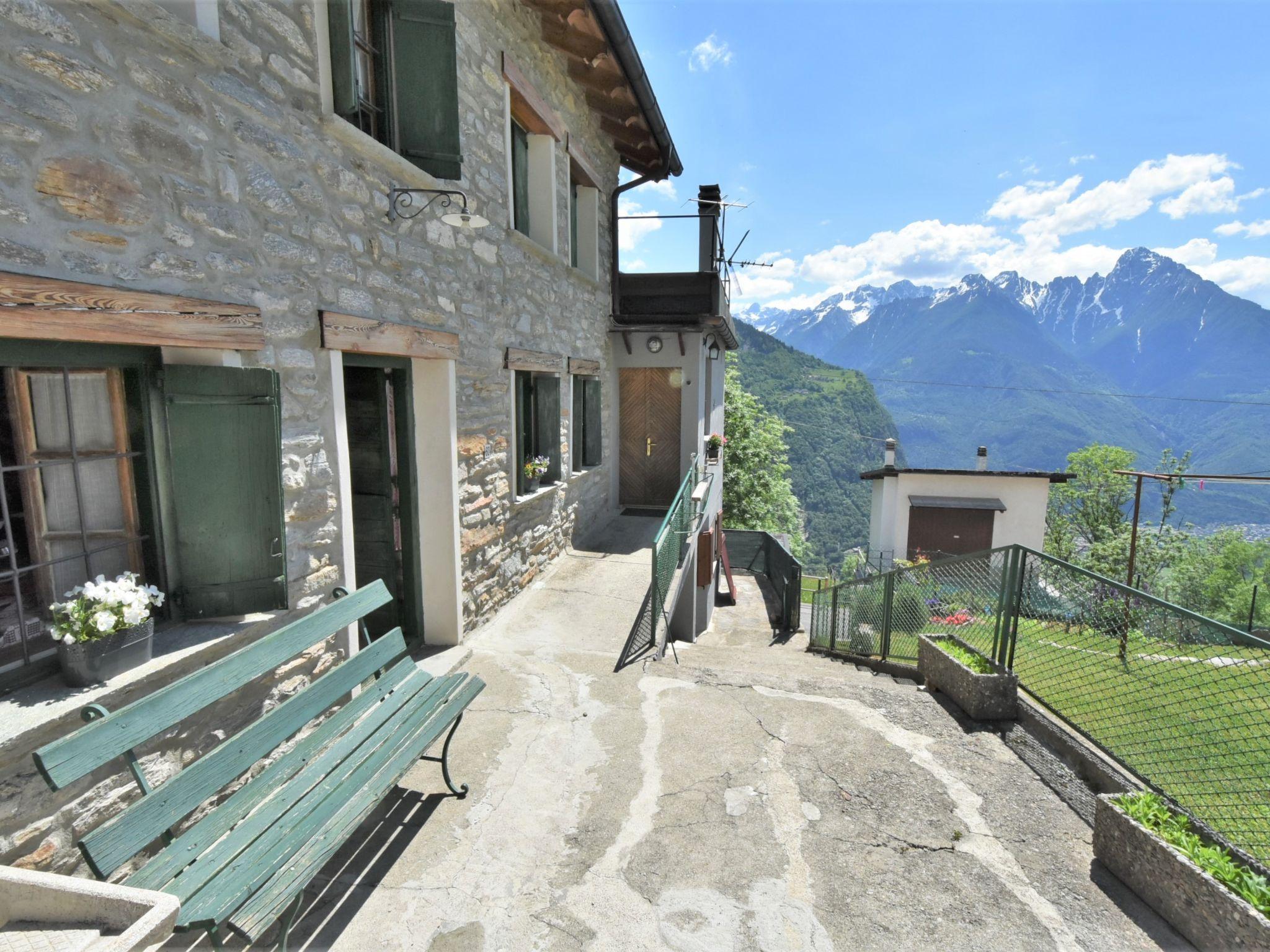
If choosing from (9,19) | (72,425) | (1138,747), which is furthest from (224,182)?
(1138,747)

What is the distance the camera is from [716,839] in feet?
9.58

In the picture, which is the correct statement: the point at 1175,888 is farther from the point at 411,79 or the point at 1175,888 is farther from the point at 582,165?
the point at 582,165

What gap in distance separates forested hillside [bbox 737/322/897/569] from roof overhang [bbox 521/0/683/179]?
6609 centimetres

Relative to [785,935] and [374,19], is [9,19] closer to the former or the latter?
[374,19]

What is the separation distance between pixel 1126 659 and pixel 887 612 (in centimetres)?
251

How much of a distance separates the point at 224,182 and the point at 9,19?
80 centimetres

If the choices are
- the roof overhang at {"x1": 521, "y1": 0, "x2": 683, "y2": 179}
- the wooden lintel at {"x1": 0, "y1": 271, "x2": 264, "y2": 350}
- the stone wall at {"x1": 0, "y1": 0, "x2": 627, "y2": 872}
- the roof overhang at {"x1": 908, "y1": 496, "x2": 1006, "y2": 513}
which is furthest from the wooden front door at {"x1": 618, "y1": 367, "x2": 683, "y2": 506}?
the roof overhang at {"x1": 908, "y1": 496, "x2": 1006, "y2": 513}

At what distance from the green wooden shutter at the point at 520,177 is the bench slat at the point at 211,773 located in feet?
15.7

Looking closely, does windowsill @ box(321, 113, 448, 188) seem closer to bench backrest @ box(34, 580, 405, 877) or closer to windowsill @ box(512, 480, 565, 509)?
bench backrest @ box(34, 580, 405, 877)

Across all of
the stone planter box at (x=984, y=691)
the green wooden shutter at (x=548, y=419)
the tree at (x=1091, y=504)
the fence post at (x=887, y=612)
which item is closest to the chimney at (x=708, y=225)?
the green wooden shutter at (x=548, y=419)

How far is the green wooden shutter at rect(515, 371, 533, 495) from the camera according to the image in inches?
238

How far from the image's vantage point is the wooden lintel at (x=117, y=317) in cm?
189

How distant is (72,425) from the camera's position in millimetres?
2338

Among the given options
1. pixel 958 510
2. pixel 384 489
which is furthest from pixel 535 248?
pixel 958 510
